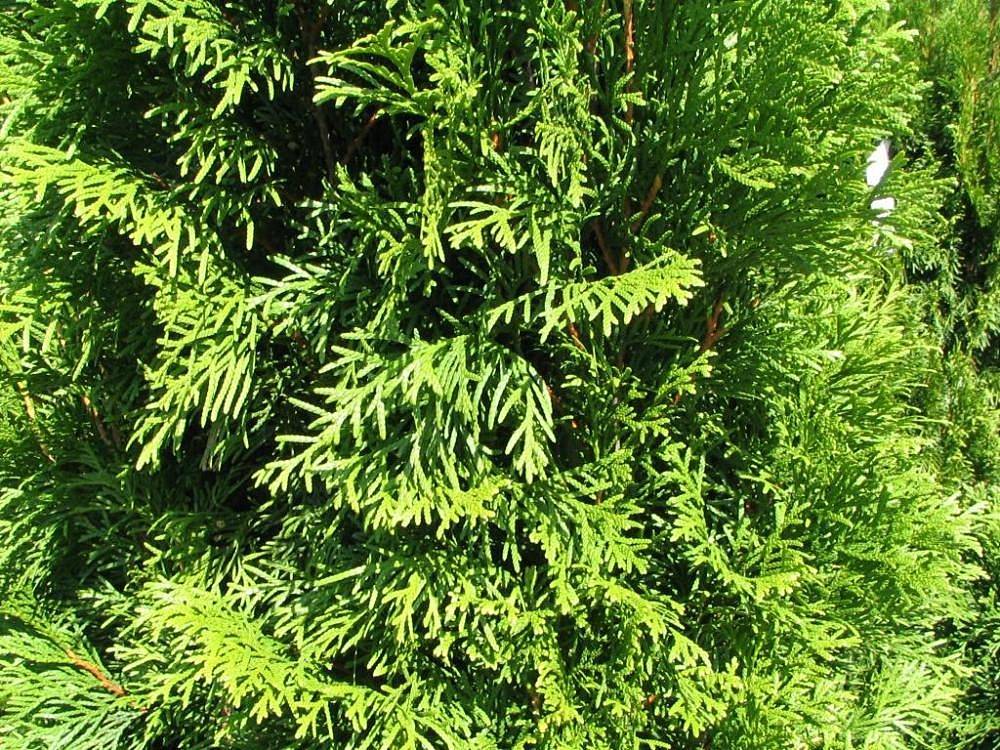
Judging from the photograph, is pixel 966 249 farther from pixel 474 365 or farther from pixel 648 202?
pixel 474 365

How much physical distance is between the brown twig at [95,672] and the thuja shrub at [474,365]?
3 cm

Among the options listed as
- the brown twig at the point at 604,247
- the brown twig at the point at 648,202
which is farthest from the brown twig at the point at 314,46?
the brown twig at the point at 648,202

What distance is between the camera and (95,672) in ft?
9.49

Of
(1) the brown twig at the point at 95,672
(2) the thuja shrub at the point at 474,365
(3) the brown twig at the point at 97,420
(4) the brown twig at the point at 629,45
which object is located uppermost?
(4) the brown twig at the point at 629,45

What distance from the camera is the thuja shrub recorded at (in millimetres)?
2059

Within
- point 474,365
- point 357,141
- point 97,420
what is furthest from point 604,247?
point 97,420

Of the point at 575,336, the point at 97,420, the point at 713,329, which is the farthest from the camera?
the point at 97,420

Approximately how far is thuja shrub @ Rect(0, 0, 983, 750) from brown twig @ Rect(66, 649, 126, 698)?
0.09 ft

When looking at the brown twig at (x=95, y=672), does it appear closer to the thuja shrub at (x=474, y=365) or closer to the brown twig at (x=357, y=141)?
the thuja shrub at (x=474, y=365)

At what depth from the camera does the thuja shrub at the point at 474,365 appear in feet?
6.75

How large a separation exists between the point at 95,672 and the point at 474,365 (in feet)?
6.62

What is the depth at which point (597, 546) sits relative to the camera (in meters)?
2.20

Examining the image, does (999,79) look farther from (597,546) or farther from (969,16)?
(597,546)

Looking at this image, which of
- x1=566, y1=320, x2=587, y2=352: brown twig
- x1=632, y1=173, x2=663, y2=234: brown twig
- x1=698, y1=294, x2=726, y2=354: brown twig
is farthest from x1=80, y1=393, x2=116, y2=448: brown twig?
x1=698, y1=294, x2=726, y2=354: brown twig
